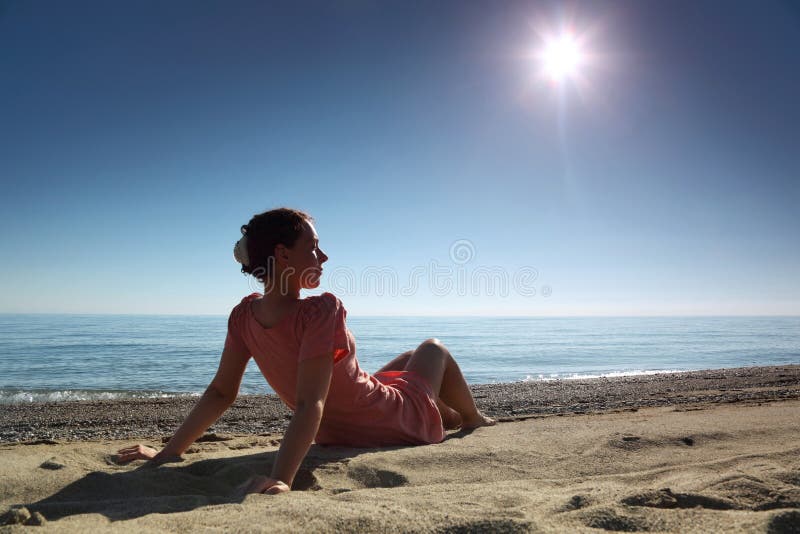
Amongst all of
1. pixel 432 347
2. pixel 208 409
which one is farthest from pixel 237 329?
pixel 432 347

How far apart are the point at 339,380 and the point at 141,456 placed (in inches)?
51.7

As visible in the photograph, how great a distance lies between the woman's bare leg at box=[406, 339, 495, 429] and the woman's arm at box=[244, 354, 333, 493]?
3.94 feet

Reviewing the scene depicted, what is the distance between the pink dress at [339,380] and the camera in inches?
106

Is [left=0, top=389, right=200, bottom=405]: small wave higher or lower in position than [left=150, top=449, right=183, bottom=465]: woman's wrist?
lower

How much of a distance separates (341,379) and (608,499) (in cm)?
156

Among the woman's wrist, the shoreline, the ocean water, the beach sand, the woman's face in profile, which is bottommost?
the ocean water

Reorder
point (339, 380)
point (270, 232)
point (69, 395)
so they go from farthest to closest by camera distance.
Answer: point (69, 395) → point (339, 380) → point (270, 232)

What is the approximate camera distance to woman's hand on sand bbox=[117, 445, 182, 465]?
9.78 feet

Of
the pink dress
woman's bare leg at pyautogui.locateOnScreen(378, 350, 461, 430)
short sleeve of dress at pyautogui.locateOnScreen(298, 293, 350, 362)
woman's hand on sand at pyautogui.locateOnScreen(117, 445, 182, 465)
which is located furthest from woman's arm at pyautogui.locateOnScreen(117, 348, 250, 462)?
woman's bare leg at pyautogui.locateOnScreen(378, 350, 461, 430)

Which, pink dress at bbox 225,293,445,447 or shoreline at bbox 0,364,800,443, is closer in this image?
pink dress at bbox 225,293,445,447

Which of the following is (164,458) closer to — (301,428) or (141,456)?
(141,456)

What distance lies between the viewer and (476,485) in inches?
95.0

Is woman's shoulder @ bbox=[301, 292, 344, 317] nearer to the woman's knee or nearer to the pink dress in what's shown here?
the pink dress

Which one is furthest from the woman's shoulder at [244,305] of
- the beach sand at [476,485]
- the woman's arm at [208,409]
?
the beach sand at [476,485]
